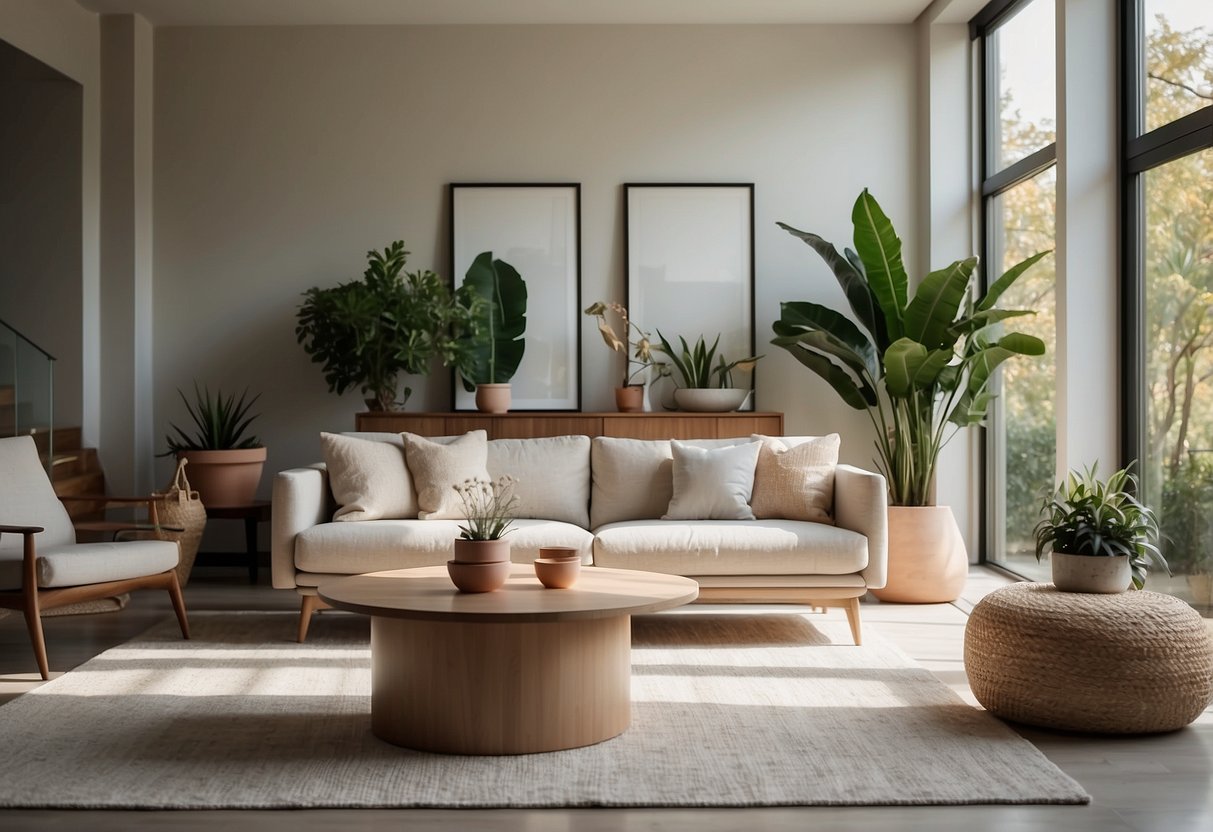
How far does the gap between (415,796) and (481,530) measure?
0.96 m

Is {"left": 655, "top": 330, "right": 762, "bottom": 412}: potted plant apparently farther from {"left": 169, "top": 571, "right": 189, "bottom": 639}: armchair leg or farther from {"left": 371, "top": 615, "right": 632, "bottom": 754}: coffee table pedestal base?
{"left": 371, "top": 615, "right": 632, "bottom": 754}: coffee table pedestal base

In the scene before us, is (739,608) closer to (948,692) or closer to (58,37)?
(948,692)

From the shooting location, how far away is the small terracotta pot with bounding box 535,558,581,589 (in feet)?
11.7

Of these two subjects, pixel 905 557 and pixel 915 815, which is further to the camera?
pixel 905 557

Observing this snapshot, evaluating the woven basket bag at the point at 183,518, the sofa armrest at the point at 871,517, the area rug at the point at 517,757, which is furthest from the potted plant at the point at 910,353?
the woven basket bag at the point at 183,518

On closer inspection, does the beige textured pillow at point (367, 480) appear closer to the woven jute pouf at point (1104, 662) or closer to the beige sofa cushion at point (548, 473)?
the beige sofa cushion at point (548, 473)

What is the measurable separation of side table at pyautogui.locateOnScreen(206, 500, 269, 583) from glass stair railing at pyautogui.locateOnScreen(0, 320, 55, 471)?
97cm

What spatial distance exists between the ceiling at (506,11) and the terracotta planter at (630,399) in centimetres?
217

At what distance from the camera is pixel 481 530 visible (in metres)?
3.56

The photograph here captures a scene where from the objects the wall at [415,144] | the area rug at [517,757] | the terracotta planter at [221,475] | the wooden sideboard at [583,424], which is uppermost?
the wall at [415,144]

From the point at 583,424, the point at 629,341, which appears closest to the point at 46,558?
the point at 583,424

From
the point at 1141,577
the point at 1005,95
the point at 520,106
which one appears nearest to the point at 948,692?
the point at 1141,577

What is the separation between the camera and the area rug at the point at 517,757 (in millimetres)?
2836

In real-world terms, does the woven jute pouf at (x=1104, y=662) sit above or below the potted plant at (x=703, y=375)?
below
